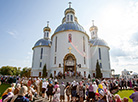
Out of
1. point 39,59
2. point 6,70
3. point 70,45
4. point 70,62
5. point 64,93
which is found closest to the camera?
point 64,93

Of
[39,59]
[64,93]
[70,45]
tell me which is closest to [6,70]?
[39,59]

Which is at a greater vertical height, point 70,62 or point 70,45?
point 70,45

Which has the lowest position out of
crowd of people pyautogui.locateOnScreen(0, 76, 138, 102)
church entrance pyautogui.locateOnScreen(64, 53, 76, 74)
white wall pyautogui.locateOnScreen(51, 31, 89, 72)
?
crowd of people pyautogui.locateOnScreen(0, 76, 138, 102)

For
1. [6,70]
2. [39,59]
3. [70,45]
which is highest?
[70,45]

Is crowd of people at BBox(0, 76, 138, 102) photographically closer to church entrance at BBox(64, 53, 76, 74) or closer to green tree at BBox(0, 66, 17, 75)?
church entrance at BBox(64, 53, 76, 74)

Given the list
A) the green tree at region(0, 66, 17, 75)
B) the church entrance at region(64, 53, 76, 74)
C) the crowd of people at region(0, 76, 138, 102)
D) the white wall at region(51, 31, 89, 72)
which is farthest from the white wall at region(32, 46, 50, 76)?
the green tree at region(0, 66, 17, 75)

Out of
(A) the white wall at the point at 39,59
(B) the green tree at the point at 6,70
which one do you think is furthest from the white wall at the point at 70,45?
(B) the green tree at the point at 6,70

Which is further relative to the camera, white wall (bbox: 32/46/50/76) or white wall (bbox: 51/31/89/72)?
white wall (bbox: 32/46/50/76)

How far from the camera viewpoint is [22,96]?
11.0 feet

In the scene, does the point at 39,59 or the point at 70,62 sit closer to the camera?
the point at 70,62

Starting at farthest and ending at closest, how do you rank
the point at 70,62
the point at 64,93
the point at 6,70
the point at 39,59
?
1. the point at 6,70
2. the point at 39,59
3. the point at 70,62
4. the point at 64,93

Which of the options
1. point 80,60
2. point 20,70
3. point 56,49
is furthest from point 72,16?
point 20,70

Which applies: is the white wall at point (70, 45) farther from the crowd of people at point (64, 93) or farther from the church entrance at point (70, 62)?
the crowd of people at point (64, 93)

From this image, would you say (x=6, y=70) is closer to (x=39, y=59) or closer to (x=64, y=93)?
(x=39, y=59)
